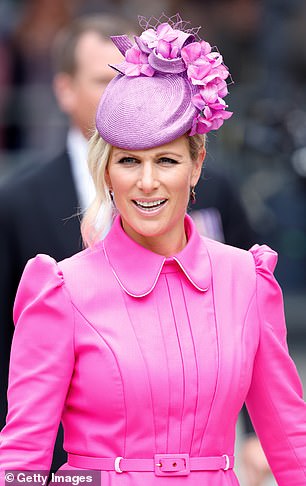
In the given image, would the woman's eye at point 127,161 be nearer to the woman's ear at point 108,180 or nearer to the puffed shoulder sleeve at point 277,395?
the woman's ear at point 108,180

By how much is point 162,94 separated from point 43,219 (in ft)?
5.33

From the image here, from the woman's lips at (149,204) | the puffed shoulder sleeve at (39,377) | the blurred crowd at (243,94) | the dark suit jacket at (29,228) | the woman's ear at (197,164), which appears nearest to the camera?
the puffed shoulder sleeve at (39,377)

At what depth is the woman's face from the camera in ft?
10.8

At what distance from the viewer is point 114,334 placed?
3.26 metres

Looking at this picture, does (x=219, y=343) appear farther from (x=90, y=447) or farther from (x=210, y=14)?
(x=210, y=14)

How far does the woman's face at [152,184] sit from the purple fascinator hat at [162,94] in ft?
0.13

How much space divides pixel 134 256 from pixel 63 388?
383 millimetres

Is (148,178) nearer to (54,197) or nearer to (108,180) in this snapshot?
(108,180)

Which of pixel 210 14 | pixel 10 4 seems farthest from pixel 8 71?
pixel 210 14

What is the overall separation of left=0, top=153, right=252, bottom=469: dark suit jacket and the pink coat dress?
53.1 inches

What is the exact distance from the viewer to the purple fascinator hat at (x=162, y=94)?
3283mm

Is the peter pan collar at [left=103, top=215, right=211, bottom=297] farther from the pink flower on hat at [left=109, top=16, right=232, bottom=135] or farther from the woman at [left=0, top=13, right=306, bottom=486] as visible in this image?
the pink flower on hat at [left=109, top=16, right=232, bottom=135]

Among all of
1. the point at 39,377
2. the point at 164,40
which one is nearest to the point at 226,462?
the point at 39,377

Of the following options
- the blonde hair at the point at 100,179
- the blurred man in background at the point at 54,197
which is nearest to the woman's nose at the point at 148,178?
the blonde hair at the point at 100,179
